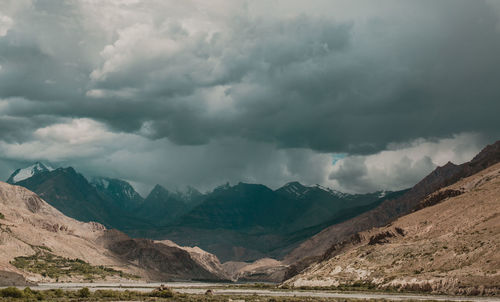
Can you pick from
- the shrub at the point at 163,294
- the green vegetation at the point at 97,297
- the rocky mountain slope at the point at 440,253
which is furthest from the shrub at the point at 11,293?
the rocky mountain slope at the point at 440,253

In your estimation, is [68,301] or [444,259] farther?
[444,259]

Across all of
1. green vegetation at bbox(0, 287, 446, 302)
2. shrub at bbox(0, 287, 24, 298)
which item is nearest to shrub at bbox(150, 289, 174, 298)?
green vegetation at bbox(0, 287, 446, 302)

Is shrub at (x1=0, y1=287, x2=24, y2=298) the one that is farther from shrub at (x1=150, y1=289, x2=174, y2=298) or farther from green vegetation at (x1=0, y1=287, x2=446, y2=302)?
shrub at (x1=150, y1=289, x2=174, y2=298)

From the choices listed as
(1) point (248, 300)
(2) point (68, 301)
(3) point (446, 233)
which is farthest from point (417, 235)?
(2) point (68, 301)

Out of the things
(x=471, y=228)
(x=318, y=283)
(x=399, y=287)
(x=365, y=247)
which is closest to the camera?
(x=399, y=287)

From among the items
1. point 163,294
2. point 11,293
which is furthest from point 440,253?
point 11,293

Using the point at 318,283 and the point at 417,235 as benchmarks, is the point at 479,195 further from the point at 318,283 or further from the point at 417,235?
the point at 318,283

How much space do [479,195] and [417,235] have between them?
23.1 m

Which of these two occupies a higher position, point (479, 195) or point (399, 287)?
point (479, 195)

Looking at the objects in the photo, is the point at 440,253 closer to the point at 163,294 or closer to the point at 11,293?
the point at 163,294

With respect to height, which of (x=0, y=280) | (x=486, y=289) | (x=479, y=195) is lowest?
(x=486, y=289)

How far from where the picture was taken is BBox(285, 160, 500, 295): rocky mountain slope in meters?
121

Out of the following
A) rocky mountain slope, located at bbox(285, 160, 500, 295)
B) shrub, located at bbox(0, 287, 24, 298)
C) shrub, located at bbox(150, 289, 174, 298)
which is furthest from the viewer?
rocky mountain slope, located at bbox(285, 160, 500, 295)

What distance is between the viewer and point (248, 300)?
3999 inches
